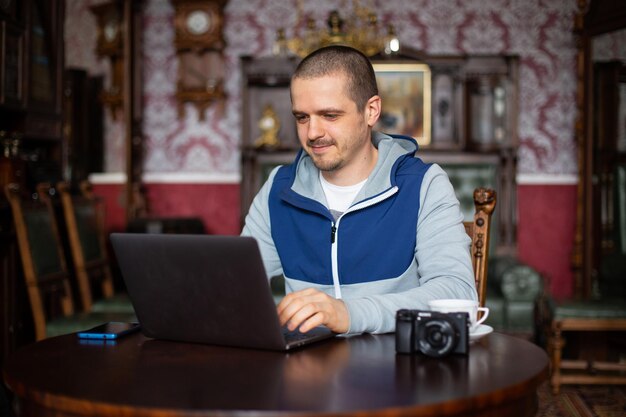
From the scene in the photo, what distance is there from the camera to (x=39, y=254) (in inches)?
146

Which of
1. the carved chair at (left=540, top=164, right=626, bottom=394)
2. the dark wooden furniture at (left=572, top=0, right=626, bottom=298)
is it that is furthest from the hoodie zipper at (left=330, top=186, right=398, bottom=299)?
the dark wooden furniture at (left=572, top=0, right=626, bottom=298)

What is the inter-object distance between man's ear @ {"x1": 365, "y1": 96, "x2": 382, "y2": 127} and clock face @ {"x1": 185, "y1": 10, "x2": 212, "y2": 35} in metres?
4.48

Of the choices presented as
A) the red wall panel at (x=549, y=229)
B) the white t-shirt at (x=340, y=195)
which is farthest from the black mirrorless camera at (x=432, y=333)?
the red wall panel at (x=549, y=229)

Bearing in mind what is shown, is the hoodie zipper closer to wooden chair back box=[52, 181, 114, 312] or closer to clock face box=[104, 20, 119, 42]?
wooden chair back box=[52, 181, 114, 312]

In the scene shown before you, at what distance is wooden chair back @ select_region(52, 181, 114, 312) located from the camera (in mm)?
4234

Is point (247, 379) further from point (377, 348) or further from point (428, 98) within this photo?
point (428, 98)

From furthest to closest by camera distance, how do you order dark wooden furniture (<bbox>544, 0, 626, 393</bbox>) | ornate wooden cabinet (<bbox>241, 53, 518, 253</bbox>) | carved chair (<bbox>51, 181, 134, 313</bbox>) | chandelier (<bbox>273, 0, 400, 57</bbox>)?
ornate wooden cabinet (<bbox>241, 53, 518, 253</bbox>)
chandelier (<bbox>273, 0, 400, 57</bbox>)
dark wooden furniture (<bbox>544, 0, 626, 393</bbox>)
carved chair (<bbox>51, 181, 134, 313</bbox>)

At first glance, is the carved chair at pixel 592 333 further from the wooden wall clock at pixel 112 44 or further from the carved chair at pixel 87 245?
the wooden wall clock at pixel 112 44

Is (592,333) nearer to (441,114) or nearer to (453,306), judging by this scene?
(441,114)

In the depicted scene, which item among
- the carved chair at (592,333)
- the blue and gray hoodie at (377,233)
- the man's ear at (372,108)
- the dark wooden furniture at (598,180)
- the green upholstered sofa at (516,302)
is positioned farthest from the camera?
the dark wooden furniture at (598,180)

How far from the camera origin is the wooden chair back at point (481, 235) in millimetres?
2256

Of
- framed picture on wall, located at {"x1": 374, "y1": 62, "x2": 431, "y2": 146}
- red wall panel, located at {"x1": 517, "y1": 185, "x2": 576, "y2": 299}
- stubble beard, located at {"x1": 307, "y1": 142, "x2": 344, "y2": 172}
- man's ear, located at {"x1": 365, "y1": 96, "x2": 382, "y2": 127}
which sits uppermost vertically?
framed picture on wall, located at {"x1": 374, "y1": 62, "x2": 431, "y2": 146}

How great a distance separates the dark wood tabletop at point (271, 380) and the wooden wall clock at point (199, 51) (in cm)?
497

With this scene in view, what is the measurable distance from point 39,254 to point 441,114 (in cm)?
364
